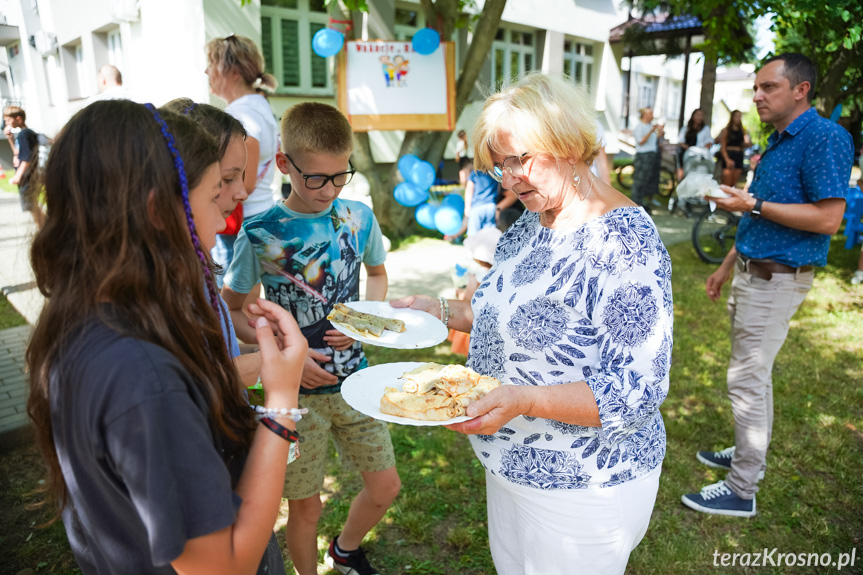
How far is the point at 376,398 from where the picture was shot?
5.91 feet

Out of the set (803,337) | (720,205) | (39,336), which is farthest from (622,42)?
(39,336)

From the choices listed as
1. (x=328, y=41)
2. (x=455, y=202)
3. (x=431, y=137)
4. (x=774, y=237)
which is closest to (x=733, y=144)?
(x=431, y=137)

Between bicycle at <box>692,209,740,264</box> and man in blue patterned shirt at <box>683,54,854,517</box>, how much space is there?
5.68 meters

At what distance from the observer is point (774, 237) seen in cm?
312

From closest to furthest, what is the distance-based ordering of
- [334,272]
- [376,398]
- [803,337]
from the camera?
[376,398], [334,272], [803,337]

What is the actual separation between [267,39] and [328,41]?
3.11 meters

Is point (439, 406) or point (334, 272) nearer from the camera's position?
point (439, 406)

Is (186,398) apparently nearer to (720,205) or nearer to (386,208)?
(720,205)

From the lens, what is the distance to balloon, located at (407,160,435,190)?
8100mm

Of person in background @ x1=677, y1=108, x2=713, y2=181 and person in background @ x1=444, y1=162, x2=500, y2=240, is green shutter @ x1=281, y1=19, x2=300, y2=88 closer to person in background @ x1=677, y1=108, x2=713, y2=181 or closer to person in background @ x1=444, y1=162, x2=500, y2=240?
person in background @ x1=444, y1=162, x2=500, y2=240

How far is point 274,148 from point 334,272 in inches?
69.6

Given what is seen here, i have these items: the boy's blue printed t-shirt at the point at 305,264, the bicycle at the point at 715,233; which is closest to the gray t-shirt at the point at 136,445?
the boy's blue printed t-shirt at the point at 305,264

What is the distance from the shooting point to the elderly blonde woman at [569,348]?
1.54 meters

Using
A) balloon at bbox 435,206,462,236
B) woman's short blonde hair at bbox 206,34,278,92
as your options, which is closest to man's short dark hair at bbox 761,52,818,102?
woman's short blonde hair at bbox 206,34,278,92
